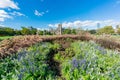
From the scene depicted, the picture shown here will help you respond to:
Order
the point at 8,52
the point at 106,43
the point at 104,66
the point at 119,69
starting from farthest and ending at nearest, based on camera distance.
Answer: the point at 106,43, the point at 8,52, the point at 104,66, the point at 119,69

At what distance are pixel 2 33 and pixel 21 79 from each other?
4024cm

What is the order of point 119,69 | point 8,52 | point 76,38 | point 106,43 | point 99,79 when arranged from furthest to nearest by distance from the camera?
point 76,38
point 106,43
point 8,52
point 119,69
point 99,79

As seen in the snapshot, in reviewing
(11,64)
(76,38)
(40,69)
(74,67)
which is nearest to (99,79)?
(74,67)

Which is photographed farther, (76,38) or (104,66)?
(76,38)

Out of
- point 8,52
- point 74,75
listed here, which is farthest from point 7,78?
point 8,52

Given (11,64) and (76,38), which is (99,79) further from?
(76,38)

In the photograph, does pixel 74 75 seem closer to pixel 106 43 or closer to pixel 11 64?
pixel 11 64

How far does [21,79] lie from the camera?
12.2ft

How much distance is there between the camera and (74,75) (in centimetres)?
471

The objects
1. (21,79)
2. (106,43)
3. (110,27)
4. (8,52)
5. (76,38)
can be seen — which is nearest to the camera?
(21,79)

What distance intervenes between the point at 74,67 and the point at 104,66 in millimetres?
988

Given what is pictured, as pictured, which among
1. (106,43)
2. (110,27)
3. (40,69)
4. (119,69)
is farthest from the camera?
(110,27)

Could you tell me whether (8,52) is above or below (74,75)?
above

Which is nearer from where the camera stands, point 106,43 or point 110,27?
point 106,43
